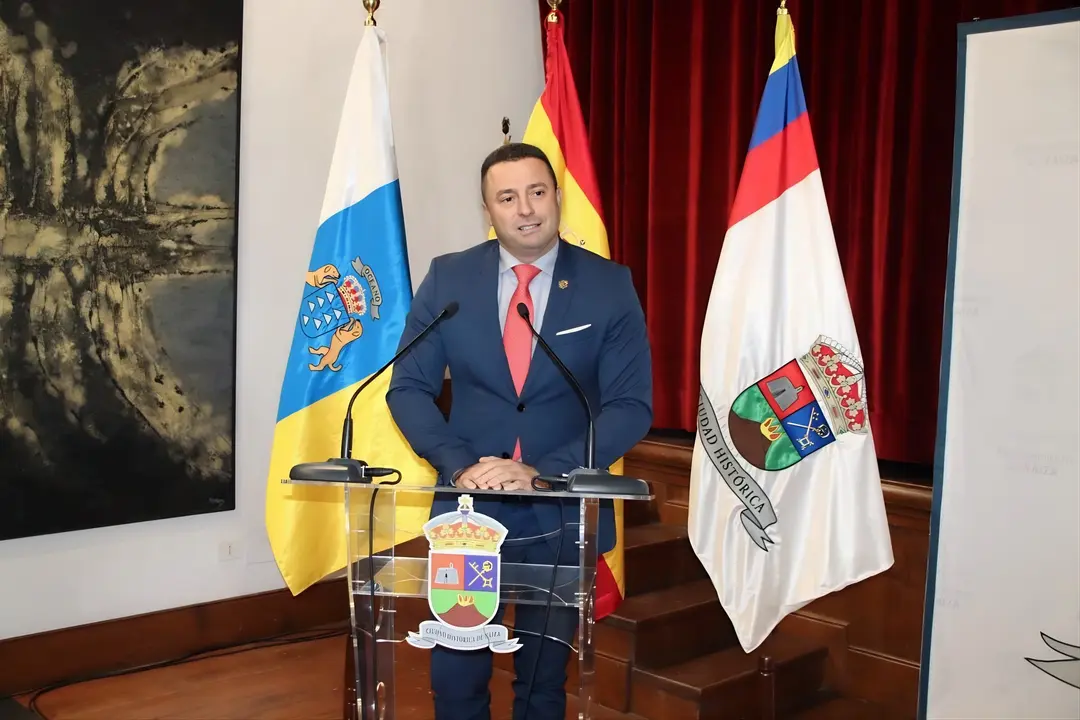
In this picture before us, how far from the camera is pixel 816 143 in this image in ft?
11.8

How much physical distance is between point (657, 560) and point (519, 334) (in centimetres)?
170

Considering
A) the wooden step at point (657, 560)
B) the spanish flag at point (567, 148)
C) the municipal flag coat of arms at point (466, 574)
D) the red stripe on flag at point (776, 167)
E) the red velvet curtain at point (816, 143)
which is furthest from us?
the wooden step at point (657, 560)

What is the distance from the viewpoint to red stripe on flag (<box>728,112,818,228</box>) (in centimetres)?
292

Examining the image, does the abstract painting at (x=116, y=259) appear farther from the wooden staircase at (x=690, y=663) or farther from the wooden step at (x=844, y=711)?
the wooden step at (x=844, y=711)

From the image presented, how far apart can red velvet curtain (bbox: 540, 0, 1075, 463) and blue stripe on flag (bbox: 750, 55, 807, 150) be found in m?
0.60

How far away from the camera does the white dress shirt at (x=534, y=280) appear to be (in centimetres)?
208

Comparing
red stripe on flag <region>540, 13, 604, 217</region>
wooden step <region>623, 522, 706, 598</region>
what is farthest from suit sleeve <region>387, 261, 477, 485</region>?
wooden step <region>623, 522, 706, 598</region>

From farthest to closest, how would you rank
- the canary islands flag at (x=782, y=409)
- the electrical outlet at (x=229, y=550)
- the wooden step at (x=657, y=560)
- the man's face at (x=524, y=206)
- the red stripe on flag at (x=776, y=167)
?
the electrical outlet at (x=229, y=550) → the wooden step at (x=657, y=560) → the red stripe on flag at (x=776, y=167) → the canary islands flag at (x=782, y=409) → the man's face at (x=524, y=206)

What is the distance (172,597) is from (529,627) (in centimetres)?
229

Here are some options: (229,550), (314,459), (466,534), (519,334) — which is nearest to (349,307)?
(314,459)

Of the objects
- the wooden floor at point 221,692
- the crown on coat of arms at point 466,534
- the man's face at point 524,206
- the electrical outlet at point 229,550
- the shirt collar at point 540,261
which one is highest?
the man's face at point 524,206

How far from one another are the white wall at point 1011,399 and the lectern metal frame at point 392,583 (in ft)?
4.30

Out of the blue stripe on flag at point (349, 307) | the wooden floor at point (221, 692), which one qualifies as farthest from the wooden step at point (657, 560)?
the blue stripe on flag at point (349, 307)

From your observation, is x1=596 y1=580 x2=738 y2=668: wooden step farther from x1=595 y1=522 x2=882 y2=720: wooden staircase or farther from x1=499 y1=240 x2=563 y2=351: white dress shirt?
x1=499 y1=240 x2=563 y2=351: white dress shirt
